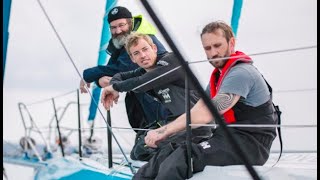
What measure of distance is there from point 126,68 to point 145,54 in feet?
0.93

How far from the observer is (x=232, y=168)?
1043mm

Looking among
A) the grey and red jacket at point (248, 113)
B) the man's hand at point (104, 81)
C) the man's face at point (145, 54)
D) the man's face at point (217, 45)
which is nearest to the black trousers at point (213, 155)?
the grey and red jacket at point (248, 113)

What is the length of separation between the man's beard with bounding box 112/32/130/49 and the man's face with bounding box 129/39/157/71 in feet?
0.94

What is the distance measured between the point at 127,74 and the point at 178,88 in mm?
238

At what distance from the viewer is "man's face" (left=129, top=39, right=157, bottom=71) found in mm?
1303

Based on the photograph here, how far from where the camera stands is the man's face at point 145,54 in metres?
1.30

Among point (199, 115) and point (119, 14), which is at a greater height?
point (119, 14)

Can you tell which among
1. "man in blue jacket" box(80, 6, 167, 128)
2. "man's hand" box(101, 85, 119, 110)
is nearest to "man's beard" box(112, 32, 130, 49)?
"man in blue jacket" box(80, 6, 167, 128)

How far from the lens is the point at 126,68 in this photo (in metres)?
1.58

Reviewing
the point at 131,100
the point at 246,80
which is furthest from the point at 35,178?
the point at 246,80

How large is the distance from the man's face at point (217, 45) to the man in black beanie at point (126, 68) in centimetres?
36

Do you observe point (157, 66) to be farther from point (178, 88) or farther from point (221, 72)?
point (221, 72)

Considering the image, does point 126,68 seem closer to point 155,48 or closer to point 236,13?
point 155,48

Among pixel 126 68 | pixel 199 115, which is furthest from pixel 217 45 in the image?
pixel 126 68
